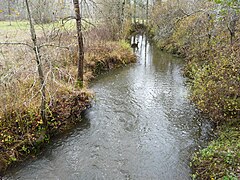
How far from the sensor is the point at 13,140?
611 centimetres

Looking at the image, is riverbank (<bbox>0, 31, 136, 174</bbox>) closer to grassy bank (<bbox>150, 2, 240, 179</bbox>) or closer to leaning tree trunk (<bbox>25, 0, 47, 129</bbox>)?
leaning tree trunk (<bbox>25, 0, 47, 129</bbox>)

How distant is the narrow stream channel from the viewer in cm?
576

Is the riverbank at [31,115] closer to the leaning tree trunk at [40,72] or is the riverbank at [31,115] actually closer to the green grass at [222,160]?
the leaning tree trunk at [40,72]

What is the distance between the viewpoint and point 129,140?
7207mm

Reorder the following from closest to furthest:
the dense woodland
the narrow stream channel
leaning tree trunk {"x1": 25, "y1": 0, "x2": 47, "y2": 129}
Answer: the dense woodland, the narrow stream channel, leaning tree trunk {"x1": 25, "y1": 0, "x2": 47, "y2": 129}

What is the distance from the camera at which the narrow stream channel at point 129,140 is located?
5.76 m

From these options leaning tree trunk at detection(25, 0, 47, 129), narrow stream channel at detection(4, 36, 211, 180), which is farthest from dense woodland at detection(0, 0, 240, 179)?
narrow stream channel at detection(4, 36, 211, 180)

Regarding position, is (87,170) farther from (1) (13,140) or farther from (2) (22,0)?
(2) (22,0)

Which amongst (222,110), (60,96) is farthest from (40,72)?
(222,110)

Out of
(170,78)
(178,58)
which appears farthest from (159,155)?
(178,58)

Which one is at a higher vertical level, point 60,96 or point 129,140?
point 60,96

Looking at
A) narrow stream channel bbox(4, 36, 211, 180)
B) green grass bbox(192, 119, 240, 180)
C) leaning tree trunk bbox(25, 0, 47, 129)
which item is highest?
leaning tree trunk bbox(25, 0, 47, 129)

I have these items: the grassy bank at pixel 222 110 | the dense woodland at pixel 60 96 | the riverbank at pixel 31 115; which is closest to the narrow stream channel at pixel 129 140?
the riverbank at pixel 31 115

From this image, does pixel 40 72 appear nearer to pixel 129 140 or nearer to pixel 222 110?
pixel 129 140
